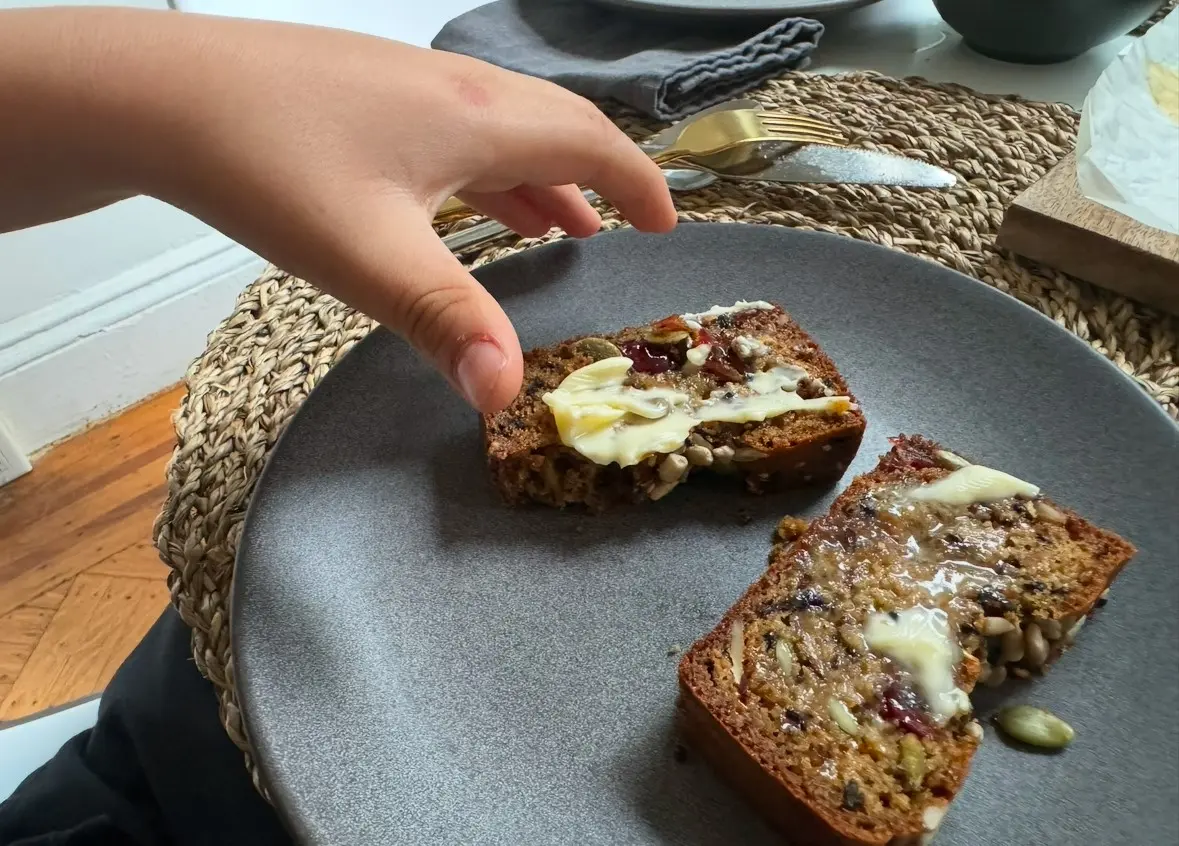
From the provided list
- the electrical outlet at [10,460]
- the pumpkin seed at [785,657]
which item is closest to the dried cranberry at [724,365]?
the pumpkin seed at [785,657]

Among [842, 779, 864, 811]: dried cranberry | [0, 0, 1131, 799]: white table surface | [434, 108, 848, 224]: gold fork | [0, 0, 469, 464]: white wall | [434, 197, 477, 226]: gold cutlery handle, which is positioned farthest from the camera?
[0, 0, 469, 464]: white wall

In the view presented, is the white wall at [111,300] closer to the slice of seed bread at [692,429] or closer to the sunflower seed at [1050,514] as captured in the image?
the slice of seed bread at [692,429]

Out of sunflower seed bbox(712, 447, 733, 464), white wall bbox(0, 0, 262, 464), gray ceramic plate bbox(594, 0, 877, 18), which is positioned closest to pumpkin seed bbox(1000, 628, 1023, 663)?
sunflower seed bbox(712, 447, 733, 464)

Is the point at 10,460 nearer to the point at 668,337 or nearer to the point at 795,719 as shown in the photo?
the point at 668,337

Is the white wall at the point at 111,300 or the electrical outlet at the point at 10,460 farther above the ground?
the white wall at the point at 111,300

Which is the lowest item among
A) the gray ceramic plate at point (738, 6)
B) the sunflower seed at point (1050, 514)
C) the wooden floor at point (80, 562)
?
the wooden floor at point (80, 562)

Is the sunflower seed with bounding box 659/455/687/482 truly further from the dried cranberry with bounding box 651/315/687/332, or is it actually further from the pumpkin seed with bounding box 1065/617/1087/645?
the pumpkin seed with bounding box 1065/617/1087/645
